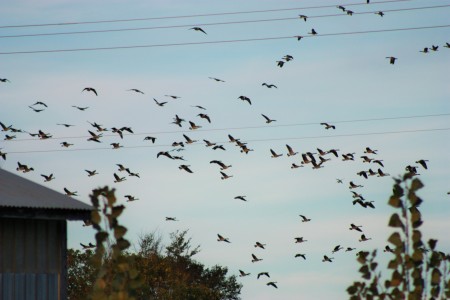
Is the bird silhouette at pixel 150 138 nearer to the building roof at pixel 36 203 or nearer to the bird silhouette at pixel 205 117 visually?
the bird silhouette at pixel 205 117

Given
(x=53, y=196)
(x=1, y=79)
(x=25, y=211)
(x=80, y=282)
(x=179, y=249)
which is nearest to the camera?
(x=25, y=211)

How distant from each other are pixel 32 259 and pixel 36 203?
4.22 feet

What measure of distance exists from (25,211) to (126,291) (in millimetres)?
11287

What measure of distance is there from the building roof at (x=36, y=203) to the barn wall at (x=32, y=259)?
505 millimetres

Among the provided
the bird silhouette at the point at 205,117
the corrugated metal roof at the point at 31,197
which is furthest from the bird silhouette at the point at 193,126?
the corrugated metal roof at the point at 31,197

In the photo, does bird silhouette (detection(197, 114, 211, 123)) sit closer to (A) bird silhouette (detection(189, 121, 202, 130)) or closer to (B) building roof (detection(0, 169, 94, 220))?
(A) bird silhouette (detection(189, 121, 202, 130))

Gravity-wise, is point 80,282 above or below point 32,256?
above

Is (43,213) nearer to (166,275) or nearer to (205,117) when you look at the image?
(205,117)

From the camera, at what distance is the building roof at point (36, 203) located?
2209 centimetres

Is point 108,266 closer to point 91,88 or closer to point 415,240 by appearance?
point 415,240

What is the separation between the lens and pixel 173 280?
6781 cm

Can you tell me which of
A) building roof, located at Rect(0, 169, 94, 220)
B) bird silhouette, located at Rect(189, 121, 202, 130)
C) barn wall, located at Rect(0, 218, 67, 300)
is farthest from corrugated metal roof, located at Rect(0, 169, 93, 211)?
bird silhouette, located at Rect(189, 121, 202, 130)

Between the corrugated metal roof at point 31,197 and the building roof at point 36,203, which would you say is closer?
the building roof at point 36,203

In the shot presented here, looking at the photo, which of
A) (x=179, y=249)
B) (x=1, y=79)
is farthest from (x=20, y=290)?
(x=179, y=249)
